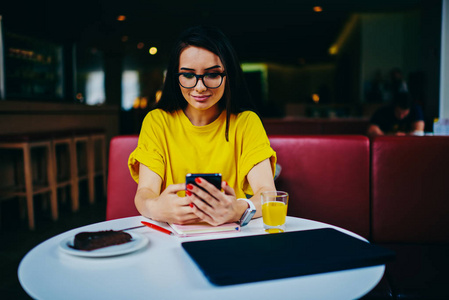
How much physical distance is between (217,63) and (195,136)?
298 mm

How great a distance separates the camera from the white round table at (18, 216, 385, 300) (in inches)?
24.7

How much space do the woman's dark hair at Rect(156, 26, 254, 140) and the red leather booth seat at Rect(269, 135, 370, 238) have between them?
0.42 meters

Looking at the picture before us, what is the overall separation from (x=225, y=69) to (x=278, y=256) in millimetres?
750

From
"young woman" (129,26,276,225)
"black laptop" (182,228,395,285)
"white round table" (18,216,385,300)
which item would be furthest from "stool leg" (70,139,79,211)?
"black laptop" (182,228,395,285)

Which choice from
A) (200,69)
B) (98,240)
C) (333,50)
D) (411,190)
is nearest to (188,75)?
(200,69)

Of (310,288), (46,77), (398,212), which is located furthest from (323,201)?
(46,77)

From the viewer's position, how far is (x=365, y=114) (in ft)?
24.6

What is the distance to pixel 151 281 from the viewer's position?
68 cm

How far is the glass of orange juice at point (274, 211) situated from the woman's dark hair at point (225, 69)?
475 mm

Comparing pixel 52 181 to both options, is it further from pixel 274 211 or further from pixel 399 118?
pixel 399 118

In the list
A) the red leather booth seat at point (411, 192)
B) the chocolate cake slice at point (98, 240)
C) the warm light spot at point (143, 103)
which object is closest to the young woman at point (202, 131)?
the chocolate cake slice at point (98, 240)

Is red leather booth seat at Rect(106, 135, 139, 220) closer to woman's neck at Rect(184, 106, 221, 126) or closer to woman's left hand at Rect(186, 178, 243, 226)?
woman's neck at Rect(184, 106, 221, 126)

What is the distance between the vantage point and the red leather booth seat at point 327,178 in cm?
177

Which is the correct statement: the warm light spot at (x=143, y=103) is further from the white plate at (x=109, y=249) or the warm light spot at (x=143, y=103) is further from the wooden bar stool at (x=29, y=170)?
the white plate at (x=109, y=249)
